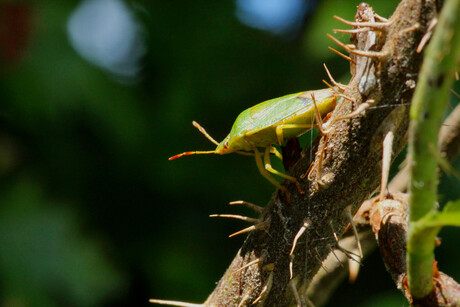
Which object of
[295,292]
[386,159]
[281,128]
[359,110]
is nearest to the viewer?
[386,159]

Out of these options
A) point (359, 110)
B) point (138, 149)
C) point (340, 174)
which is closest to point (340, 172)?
point (340, 174)

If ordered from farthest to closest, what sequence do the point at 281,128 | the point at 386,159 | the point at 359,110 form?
the point at 281,128 → the point at 359,110 → the point at 386,159

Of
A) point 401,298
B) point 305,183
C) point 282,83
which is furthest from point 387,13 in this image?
point 305,183

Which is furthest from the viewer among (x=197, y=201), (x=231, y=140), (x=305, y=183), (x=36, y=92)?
(x=197, y=201)

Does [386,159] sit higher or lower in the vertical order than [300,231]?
higher

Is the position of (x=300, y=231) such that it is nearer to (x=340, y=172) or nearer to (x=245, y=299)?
(x=340, y=172)

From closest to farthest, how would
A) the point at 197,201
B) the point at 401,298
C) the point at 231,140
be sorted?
the point at 231,140 → the point at 401,298 → the point at 197,201

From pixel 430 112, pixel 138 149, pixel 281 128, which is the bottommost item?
pixel 138 149

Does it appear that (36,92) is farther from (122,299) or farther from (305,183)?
(305,183)

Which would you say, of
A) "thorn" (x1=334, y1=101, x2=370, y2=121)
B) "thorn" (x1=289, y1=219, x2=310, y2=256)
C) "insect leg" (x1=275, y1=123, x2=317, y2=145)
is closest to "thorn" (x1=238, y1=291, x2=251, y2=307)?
"thorn" (x1=289, y1=219, x2=310, y2=256)
